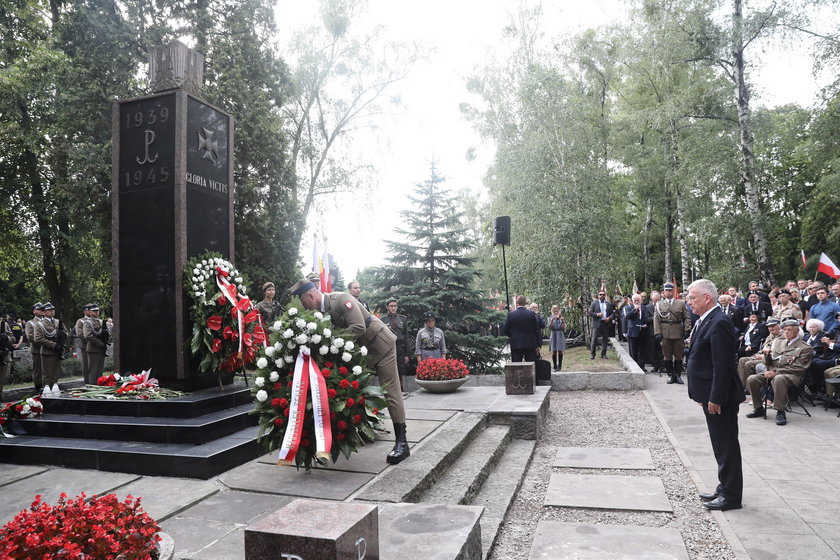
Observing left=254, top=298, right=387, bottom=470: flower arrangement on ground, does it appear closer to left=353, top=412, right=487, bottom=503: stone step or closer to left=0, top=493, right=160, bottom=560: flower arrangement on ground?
left=353, top=412, right=487, bottom=503: stone step

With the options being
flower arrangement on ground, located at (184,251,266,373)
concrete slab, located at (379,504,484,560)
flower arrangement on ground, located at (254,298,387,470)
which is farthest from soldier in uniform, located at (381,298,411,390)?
concrete slab, located at (379,504,484,560)

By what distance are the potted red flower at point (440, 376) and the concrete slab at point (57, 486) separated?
5429 millimetres

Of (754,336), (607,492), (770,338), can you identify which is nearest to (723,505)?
(607,492)

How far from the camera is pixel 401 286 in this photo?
13.2 meters

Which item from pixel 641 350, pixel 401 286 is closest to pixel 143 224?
pixel 401 286

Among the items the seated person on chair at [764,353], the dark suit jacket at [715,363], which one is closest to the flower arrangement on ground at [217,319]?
the dark suit jacket at [715,363]

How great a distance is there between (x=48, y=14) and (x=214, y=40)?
7321mm

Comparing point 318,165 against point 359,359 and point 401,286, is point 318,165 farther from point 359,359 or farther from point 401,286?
point 359,359

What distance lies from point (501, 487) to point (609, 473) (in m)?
1.43

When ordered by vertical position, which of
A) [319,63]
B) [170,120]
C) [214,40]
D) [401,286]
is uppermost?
[319,63]

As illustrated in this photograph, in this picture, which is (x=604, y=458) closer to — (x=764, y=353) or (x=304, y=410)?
(x=304, y=410)

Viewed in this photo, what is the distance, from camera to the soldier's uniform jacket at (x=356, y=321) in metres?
5.38

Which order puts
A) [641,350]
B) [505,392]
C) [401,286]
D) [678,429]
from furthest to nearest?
[641,350]
[401,286]
[505,392]
[678,429]

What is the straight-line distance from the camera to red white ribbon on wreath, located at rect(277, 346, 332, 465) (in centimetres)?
460
